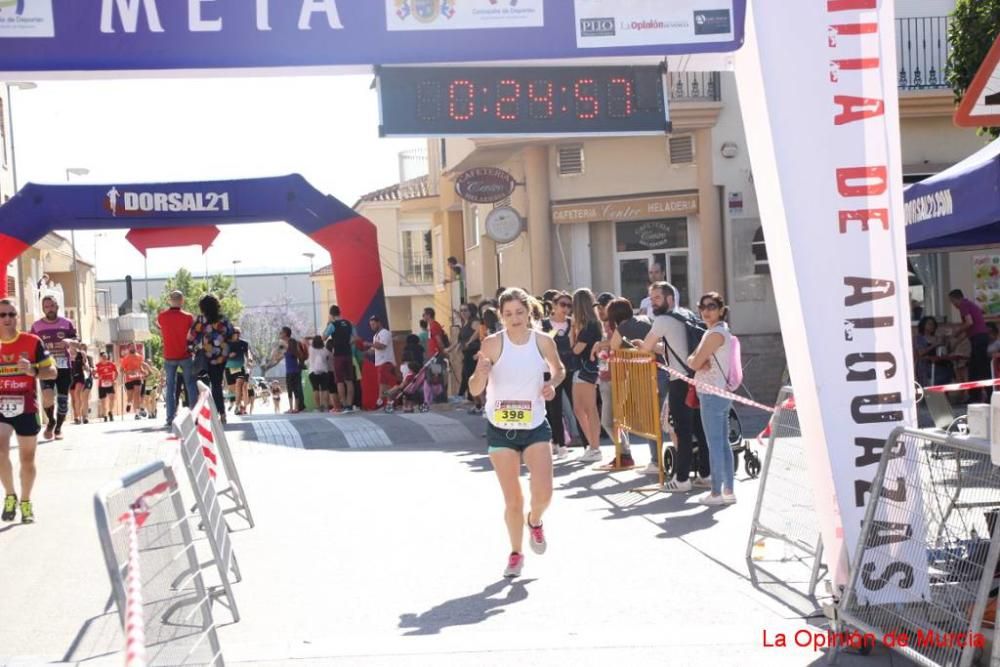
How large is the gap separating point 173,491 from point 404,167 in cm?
4239

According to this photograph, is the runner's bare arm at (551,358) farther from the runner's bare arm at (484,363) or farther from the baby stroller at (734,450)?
the baby stroller at (734,450)

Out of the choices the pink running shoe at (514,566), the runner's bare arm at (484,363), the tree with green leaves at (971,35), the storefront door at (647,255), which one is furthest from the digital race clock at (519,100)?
the storefront door at (647,255)

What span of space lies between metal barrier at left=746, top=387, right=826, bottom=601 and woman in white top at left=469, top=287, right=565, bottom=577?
1.43 m

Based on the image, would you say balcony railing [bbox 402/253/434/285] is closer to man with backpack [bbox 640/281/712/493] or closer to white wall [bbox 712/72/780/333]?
white wall [bbox 712/72/780/333]

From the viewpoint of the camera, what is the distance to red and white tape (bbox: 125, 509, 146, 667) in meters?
3.28

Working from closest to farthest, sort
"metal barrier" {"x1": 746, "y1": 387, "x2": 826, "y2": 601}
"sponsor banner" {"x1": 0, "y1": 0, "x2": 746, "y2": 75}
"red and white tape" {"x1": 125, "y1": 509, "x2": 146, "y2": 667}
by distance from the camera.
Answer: "red and white tape" {"x1": 125, "y1": 509, "x2": 146, "y2": 667}
"sponsor banner" {"x1": 0, "y1": 0, "x2": 746, "y2": 75}
"metal barrier" {"x1": 746, "y1": 387, "x2": 826, "y2": 601}

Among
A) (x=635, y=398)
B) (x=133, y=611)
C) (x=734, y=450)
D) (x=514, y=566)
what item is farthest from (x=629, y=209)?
(x=133, y=611)

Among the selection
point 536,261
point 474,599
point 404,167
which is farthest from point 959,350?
point 404,167

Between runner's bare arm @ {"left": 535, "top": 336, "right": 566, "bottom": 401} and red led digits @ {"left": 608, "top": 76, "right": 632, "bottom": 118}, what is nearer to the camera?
runner's bare arm @ {"left": 535, "top": 336, "right": 566, "bottom": 401}

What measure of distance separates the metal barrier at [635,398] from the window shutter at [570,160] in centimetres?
1307

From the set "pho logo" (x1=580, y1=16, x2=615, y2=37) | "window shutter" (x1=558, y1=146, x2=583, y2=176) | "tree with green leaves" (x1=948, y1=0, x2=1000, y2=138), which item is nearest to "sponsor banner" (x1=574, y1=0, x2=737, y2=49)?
"pho logo" (x1=580, y1=16, x2=615, y2=37)

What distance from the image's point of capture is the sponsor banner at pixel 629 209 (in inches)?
1017

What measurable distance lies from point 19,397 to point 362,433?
7.30m

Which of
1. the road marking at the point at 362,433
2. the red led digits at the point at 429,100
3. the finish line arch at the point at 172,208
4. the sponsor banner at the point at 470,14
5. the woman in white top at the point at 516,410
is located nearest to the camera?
the sponsor banner at the point at 470,14
